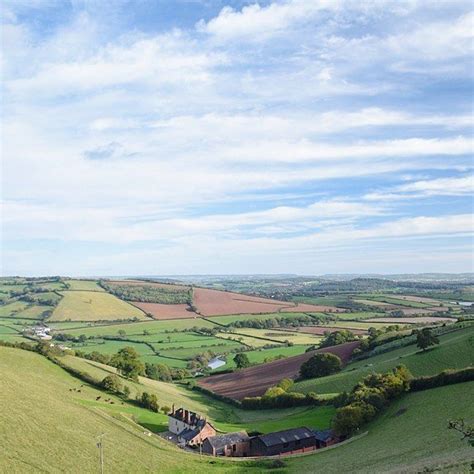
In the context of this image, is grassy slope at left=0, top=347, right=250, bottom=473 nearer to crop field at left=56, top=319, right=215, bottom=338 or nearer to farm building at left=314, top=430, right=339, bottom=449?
farm building at left=314, top=430, right=339, bottom=449

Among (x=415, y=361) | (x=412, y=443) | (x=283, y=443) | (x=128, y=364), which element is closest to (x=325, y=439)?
(x=283, y=443)

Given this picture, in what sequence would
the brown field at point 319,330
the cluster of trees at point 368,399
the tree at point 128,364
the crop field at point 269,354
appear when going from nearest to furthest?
the cluster of trees at point 368,399
the tree at point 128,364
the crop field at point 269,354
the brown field at point 319,330

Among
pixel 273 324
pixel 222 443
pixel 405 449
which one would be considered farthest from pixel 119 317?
pixel 405 449

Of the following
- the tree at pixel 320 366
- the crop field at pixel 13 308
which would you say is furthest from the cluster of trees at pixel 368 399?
the crop field at pixel 13 308

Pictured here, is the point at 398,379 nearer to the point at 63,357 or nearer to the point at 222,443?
the point at 222,443

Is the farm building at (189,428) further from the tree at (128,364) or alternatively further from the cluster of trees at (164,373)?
the cluster of trees at (164,373)

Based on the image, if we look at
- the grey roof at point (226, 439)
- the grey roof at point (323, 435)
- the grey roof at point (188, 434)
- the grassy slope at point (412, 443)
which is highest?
the grassy slope at point (412, 443)
